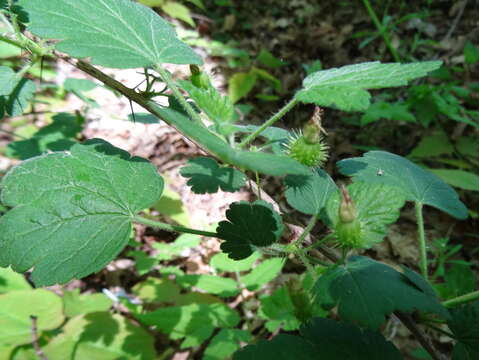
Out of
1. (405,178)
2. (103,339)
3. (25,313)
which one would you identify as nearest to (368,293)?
(405,178)

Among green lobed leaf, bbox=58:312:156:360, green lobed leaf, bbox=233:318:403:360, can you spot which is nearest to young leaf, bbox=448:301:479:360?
green lobed leaf, bbox=233:318:403:360

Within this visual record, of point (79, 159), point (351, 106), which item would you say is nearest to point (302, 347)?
point (351, 106)

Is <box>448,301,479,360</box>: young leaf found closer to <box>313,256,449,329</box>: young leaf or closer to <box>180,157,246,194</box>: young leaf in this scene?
<box>313,256,449,329</box>: young leaf

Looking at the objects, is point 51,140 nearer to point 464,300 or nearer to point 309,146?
point 309,146

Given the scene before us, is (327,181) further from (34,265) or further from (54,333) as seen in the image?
(54,333)

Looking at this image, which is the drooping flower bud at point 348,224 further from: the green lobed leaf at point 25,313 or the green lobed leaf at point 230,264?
the green lobed leaf at point 25,313

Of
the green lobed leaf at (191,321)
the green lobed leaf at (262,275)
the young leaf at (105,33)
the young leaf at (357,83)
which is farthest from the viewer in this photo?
the green lobed leaf at (262,275)

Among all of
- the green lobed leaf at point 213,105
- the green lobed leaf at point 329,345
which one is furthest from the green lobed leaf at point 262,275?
the green lobed leaf at point 213,105
